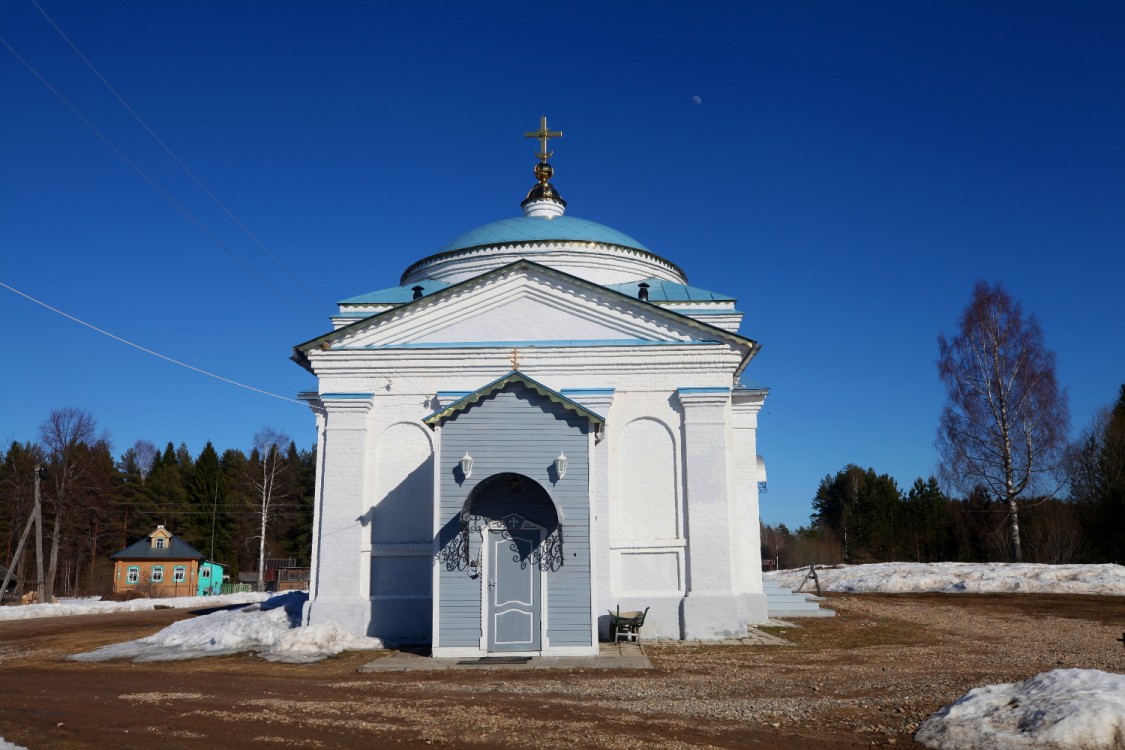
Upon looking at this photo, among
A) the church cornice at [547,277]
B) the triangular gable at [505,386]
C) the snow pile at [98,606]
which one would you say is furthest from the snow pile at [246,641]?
the snow pile at [98,606]

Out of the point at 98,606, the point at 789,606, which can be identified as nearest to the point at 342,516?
the point at 789,606

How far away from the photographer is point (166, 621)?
91.6 ft

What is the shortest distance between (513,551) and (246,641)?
6.12 metres

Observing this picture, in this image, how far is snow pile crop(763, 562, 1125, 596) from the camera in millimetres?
31394

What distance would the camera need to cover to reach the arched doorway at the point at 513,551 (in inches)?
629

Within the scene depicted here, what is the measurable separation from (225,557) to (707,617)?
5617 cm

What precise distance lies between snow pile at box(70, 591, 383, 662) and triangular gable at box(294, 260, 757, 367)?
5996mm

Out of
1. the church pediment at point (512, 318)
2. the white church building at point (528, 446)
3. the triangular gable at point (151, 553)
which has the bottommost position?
the triangular gable at point (151, 553)

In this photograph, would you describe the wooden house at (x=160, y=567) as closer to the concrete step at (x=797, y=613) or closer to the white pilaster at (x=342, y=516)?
the white pilaster at (x=342, y=516)

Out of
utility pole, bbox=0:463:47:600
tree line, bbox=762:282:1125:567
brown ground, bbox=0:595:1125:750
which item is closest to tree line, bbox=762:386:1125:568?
tree line, bbox=762:282:1125:567

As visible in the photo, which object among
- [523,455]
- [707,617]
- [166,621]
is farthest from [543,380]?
[166,621]

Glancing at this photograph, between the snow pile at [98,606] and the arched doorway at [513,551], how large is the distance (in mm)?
24115

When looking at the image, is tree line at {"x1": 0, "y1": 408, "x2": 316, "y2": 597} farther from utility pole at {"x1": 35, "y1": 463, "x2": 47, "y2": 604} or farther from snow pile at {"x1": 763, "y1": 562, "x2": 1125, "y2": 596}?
snow pile at {"x1": 763, "y1": 562, "x2": 1125, "y2": 596}

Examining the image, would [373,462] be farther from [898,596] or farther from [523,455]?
[898,596]
